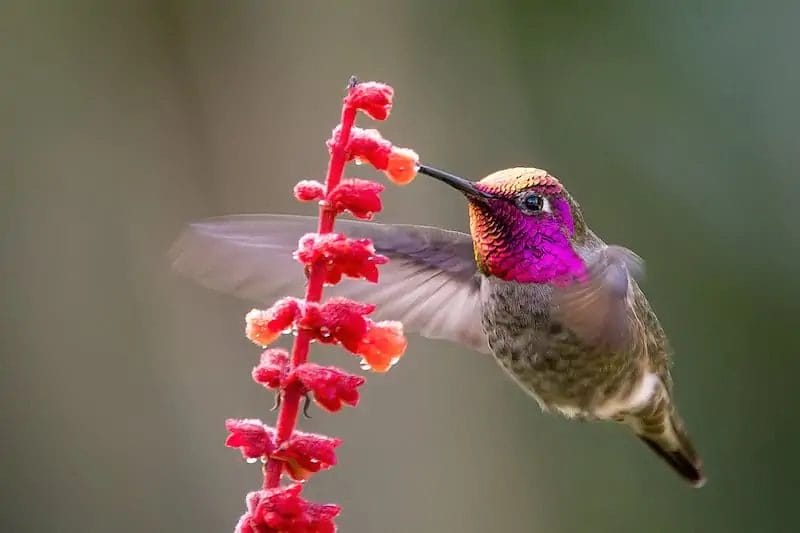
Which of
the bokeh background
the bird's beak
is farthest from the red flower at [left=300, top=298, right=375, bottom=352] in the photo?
the bokeh background

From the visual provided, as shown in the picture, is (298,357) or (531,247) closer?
(298,357)

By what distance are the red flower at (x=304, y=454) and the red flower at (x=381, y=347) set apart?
5 cm

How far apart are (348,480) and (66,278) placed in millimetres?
608

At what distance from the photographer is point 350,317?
47 centimetres

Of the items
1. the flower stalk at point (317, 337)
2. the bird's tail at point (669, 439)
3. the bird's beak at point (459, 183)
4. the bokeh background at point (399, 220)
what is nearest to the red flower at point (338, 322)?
the flower stalk at point (317, 337)

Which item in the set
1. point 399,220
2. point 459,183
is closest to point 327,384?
point 459,183

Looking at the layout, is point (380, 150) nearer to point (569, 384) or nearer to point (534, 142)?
point (569, 384)

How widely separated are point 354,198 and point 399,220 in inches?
44.3

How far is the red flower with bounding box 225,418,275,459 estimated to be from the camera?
465 millimetres

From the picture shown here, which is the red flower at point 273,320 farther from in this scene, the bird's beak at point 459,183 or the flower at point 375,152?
the bird's beak at point 459,183

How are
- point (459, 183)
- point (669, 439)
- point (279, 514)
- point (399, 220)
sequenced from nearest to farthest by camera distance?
point (279, 514) < point (459, 183) < point (669, 439) < point (399, 220)

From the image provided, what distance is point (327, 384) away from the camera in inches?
17.8

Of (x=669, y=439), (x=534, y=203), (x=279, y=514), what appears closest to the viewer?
(x=279, y=514)

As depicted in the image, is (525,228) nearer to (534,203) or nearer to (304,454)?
(534,203)
